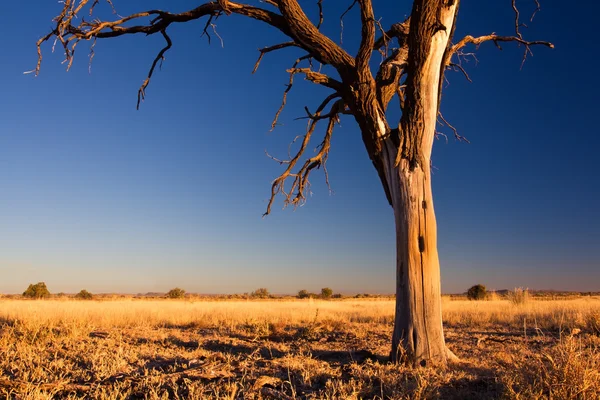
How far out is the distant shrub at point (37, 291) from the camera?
4312 centimetres

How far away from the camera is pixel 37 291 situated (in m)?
43.2

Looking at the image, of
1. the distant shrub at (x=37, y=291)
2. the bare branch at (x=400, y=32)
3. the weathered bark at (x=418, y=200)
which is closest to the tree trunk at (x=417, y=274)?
the weathered bark at (x=418, y=200)

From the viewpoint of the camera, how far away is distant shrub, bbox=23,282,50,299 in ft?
141

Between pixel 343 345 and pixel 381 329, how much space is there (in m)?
3.40

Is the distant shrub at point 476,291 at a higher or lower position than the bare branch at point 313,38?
lower

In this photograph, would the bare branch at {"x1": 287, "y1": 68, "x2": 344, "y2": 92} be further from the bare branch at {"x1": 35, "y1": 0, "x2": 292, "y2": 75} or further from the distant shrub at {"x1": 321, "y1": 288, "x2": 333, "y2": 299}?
the distant shrub at {"x1": 321, "y1": 288, "x2": 333, "y2": 299}

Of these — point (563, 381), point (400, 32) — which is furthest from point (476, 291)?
point (563, 381)

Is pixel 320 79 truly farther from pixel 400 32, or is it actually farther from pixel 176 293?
pixel 176 293

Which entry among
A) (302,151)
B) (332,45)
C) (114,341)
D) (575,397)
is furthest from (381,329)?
(575,397)

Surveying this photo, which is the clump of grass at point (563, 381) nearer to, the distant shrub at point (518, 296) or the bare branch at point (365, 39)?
the bare branch at point (365, 39)

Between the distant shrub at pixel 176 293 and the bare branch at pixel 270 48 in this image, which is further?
the distant shrub at pixel 176 293

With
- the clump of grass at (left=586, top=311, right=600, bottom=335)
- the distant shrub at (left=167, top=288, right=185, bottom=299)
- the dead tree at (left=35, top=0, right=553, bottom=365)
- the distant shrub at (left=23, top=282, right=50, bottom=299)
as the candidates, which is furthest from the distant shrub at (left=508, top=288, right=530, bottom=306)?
the distant shrub at (left=23, top=282, right=50, bottom=299)

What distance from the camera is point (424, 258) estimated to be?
6.84 m

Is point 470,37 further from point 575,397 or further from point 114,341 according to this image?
point 114,341
